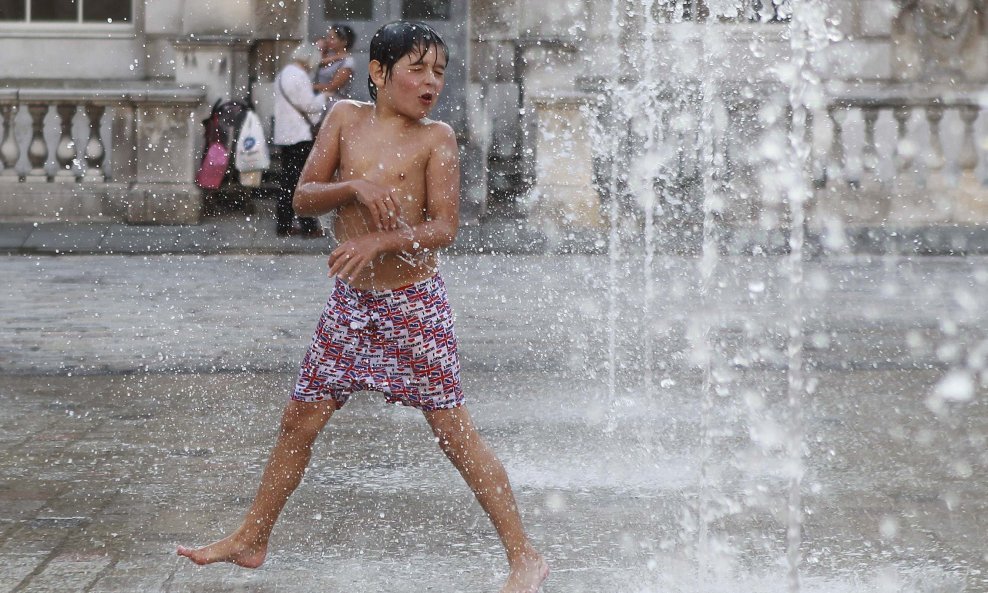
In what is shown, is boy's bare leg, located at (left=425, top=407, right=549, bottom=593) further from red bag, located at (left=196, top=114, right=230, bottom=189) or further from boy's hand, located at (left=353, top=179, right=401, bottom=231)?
red bag, located at (left=196, top=114, right=230, bottom=189)

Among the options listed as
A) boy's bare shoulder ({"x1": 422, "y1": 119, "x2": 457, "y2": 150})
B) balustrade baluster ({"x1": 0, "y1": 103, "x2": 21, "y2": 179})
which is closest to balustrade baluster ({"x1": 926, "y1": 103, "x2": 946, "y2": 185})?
balustrade baluster ({"x1": 0, "y1": 103, "x2": 21, "y2": 179})

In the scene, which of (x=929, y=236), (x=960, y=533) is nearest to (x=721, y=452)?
(x=960, y=533)

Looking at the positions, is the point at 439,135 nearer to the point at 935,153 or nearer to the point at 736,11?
the point at 935,153

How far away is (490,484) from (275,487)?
22.8 inches

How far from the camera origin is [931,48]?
1622 cm

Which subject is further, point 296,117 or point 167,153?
point 167,153

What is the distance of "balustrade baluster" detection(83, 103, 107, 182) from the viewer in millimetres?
14562

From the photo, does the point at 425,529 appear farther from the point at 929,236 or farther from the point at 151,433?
the point at 929,236

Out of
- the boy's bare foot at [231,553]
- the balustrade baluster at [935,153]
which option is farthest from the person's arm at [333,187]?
the balustrade baluster at [935,153]

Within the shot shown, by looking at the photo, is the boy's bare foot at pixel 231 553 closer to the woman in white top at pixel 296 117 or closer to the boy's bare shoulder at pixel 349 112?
the boy's bare shoulder at pixel 349 112

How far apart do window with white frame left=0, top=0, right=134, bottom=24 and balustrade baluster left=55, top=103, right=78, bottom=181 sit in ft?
6.89

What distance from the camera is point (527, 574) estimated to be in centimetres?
387

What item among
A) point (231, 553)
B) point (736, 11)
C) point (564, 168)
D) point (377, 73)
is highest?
point (736, 11)

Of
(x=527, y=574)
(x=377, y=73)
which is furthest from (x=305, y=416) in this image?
(x=377, y=73)
